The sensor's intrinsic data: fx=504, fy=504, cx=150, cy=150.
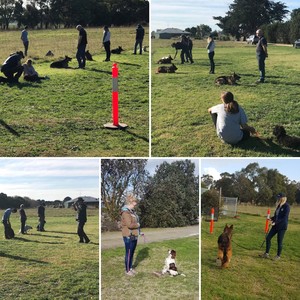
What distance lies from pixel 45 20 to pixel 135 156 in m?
1.81

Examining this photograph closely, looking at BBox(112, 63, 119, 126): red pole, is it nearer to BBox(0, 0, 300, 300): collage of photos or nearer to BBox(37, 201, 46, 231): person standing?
BBox(0, 0, 300, 300): collage of photos

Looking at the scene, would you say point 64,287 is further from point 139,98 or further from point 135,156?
point 139,98

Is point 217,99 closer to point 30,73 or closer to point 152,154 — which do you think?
point 152,154

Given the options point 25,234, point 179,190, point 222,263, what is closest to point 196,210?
point 179,190

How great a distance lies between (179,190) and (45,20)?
2391 millimetres

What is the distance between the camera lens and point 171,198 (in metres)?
5.58

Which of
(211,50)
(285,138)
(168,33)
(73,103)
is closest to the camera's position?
(285,138)

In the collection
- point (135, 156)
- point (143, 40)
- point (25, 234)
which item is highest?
point (143, 40)

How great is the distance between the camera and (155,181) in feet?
18.2

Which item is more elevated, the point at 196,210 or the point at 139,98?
the point at 139,98

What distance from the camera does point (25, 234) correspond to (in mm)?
5641

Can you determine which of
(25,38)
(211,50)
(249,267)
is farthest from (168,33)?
(249,267)

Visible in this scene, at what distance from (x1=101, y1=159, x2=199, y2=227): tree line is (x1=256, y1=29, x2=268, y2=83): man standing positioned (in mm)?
1342

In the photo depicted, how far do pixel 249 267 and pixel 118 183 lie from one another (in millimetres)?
1701
